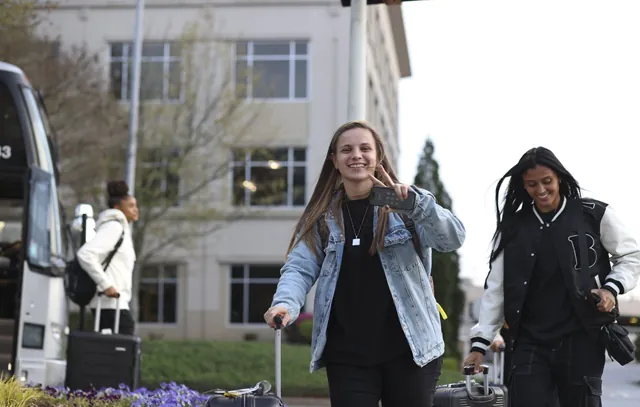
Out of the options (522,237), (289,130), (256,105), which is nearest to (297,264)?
(522,237)

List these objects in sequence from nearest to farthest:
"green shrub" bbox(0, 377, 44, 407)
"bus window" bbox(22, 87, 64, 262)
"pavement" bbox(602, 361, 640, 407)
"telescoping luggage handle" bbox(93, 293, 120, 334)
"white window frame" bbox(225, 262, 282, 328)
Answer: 1. "green shrub" bbox(0, 377, 44, 407)
2. "telescoping luggage handle" bbox(93, 293, 120, 334)
3. "bus window" bbox(22, 87, 64, 262)
4. "pavement" bbox(602, 361, 640, 407)
5. "white window frame" bbox(225, 262, 282, 328)

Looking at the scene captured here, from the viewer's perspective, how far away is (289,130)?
114ft

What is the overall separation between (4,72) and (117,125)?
1648 cm

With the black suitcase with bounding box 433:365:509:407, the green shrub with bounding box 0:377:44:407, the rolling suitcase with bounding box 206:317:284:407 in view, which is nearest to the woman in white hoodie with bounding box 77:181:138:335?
the green shrub with bounding box 0:377:44:407

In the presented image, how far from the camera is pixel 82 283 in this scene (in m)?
9.15

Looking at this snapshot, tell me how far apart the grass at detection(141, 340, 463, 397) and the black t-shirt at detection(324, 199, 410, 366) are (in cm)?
1040

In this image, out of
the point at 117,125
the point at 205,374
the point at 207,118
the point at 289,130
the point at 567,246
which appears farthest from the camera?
the point at 289,130

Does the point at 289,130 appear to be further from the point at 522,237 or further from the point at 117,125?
the point at 522,237

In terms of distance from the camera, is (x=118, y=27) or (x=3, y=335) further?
(x=118, y=27)

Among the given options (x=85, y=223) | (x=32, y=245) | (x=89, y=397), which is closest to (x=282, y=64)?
(x=32, y=245)

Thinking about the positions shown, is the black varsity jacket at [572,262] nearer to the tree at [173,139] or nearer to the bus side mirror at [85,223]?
the bus side mirror at [85,223]

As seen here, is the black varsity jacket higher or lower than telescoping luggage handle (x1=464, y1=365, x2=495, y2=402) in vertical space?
higher

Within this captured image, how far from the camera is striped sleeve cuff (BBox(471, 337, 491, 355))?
5414mm

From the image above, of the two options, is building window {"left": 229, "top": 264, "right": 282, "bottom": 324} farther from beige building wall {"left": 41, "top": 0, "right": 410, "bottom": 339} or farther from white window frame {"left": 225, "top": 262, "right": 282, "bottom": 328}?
beige building wall {"left": 41, "top": 0, "right": 410, "bottom": 339}
